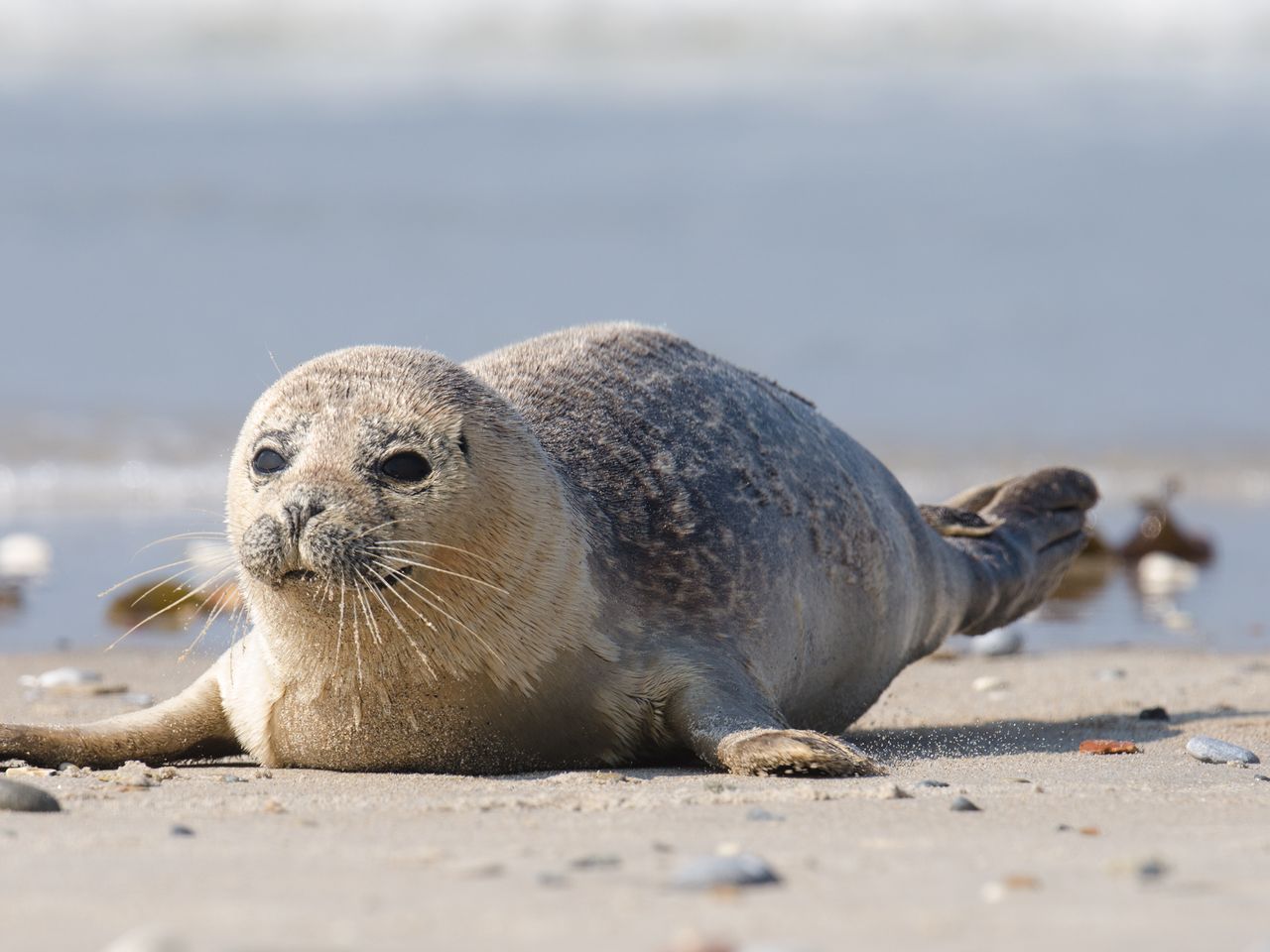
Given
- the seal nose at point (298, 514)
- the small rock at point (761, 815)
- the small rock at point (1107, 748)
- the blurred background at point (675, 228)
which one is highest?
the blurred background at point (675, 228)

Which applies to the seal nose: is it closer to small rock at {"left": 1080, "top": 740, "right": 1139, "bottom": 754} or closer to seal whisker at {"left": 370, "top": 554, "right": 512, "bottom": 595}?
seal whisker at {"left": 370, "top": 554, "right": 512, "bottom": 595}

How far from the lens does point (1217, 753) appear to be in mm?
4746

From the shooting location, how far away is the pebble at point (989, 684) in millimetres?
6695

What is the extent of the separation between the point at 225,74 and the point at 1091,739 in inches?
1142

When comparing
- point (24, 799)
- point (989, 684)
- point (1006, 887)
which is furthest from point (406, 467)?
point (989, 684)

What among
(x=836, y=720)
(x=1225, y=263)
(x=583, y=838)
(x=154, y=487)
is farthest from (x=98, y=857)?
(x=1225, y=263)

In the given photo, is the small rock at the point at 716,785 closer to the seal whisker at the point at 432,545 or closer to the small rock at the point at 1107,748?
the seal whisker at the point at 432,545

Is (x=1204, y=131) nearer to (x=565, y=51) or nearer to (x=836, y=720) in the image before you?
(x=565, y=51)

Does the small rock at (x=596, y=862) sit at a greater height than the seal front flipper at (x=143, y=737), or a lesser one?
lesser

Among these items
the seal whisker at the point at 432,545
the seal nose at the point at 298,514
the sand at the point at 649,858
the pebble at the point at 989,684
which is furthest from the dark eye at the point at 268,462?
the pebble at the point at 989,684

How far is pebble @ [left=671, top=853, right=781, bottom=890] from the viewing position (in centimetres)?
270

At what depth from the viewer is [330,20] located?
33.2 m

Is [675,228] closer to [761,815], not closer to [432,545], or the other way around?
[432,545]

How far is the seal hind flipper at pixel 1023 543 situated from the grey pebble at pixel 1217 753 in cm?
174
